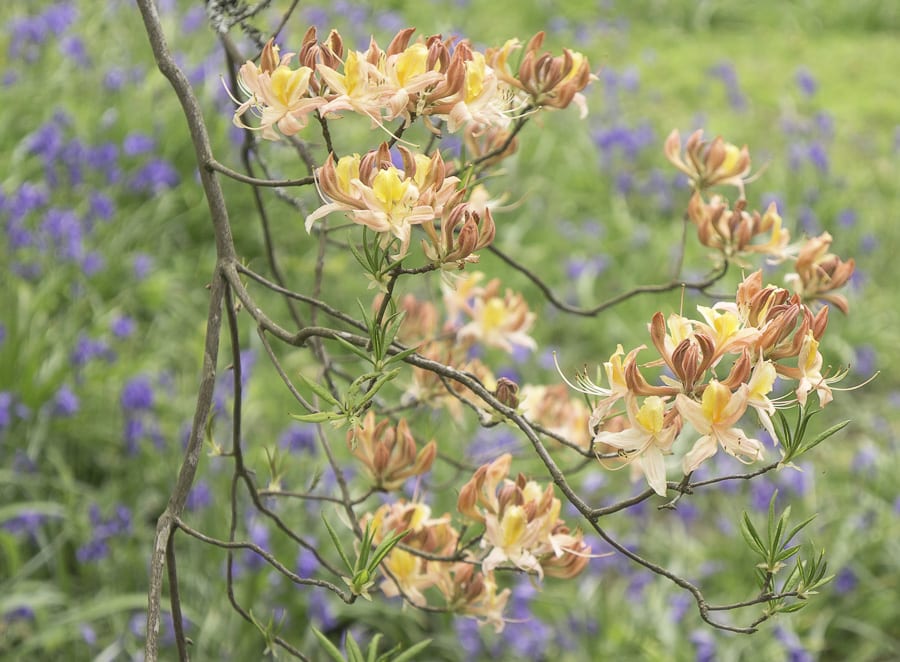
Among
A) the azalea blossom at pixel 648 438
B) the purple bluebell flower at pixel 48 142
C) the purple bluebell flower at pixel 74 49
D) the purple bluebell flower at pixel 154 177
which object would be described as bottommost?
the azalea blossom at pixel 648 438

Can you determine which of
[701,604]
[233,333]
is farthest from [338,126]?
[701,604]

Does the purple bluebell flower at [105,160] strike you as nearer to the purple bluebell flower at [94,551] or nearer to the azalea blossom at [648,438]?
the purple bluebell flower at [94,551]

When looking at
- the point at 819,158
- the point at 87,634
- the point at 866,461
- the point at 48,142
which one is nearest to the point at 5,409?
the point at 87,634

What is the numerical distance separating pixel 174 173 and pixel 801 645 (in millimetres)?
2578

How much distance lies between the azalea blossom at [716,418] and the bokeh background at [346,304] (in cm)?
42

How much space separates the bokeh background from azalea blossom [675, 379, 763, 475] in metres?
0.42

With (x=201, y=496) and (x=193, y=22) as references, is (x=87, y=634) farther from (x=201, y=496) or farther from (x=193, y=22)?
(x=193, y=22)

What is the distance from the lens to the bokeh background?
8.13ft

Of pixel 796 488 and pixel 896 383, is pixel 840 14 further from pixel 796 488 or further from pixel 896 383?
pixel 796 488

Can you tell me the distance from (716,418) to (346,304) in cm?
288

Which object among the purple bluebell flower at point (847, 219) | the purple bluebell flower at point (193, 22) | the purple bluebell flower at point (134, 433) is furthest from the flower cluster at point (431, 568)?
the purple bluebell flower at point (193, 22)

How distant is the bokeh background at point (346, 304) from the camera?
248 centimetres

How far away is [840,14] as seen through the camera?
655cm

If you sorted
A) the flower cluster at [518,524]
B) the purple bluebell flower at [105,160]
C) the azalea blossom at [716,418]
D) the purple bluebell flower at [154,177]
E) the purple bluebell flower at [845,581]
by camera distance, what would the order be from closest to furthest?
the azalea blossom at [716,418]
the flower cluster at [518,524]
the purple bluebell flower at [845,581]
the purple bluebell flower at [105,160]
the purple bluebell flower at [154,177]
